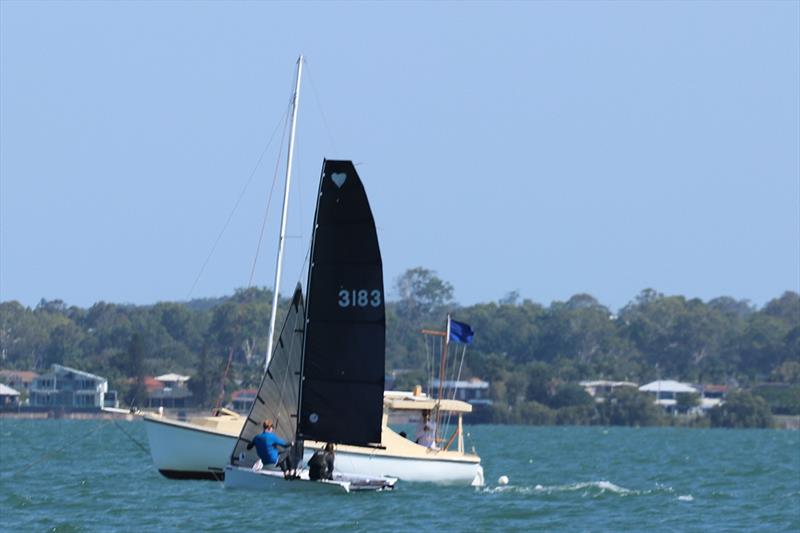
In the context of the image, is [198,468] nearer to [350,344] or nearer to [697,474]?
[350,344]

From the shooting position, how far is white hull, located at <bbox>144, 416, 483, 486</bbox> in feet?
132

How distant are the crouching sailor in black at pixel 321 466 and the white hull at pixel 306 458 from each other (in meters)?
3.35

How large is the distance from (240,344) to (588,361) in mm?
36964

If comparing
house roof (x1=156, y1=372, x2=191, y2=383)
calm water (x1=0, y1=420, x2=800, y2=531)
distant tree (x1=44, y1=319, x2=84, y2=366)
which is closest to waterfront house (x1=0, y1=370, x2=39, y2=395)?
distant tree (x1=44, y1=319, x2=84, y2=366)

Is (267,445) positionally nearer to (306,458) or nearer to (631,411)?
(306,458)

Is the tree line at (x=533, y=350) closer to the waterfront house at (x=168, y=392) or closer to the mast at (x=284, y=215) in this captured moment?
the waterfront house at (x=168, y=392)

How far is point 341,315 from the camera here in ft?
121

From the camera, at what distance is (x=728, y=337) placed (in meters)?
194

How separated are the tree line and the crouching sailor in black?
124 m

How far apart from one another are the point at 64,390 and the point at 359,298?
132 meters

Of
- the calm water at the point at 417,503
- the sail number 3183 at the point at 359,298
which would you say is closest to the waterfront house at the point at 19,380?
the calm water at the point at 417,503

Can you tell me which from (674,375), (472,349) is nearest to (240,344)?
(472,349)

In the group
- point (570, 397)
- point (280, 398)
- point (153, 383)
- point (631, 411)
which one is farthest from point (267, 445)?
point (570, 397)

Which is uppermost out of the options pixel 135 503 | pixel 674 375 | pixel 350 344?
pixel 674 375
